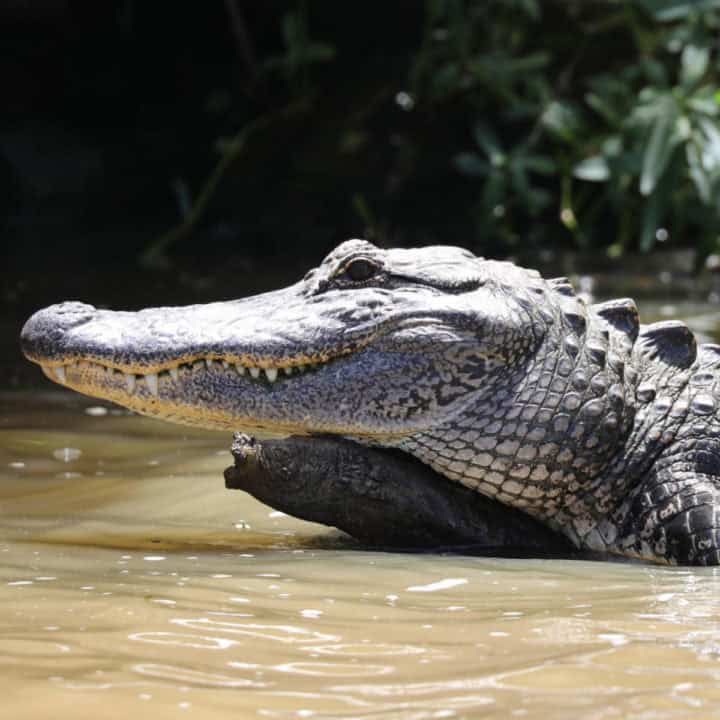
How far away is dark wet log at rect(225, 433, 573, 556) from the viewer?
3.63 metres

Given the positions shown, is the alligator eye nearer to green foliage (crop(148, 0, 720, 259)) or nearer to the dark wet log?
the dark wet log

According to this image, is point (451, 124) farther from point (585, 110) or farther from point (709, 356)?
point (709, 356)

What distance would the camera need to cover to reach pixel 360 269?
3795 millimetres

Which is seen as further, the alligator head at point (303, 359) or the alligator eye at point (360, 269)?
the alligator eye at point (360, 269)

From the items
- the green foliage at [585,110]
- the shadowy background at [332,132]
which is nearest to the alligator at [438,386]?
the green foliage at [585,110]

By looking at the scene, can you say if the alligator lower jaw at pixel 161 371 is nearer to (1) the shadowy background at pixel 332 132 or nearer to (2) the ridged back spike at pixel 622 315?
(2) the ridged back spike at pixel 622 315

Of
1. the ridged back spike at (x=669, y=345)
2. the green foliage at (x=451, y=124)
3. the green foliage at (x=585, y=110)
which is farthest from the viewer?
the green foliage at (x=451, y=124)

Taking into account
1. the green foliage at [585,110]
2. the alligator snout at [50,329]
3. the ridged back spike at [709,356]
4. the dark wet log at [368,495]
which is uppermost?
the green foliage at [585,110]

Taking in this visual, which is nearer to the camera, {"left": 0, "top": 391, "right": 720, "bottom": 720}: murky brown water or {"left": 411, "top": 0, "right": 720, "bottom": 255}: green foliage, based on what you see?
{"left": 0, "top": 391, "right": 720, "bottom": 720}: murky brown water

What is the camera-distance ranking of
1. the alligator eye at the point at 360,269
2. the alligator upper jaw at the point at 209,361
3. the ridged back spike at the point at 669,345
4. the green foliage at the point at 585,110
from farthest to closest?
1. the green foliage at the point at 585,110
2. the ridged back spike at the point at 669,345
3. the alligator eye at the point at 360,269
4. the alligator upper jaw at the point at 209,361

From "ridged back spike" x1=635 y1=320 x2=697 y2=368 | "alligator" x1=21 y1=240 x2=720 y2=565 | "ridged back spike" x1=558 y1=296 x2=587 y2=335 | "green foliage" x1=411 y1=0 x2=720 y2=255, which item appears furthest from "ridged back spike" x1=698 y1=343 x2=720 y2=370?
"green foliage" x1=411 y1=0 x2=720 y2=255

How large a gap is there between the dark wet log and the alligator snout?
540 millimetres

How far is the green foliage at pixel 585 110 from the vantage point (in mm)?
9156

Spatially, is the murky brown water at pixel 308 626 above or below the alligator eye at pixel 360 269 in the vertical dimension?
below
